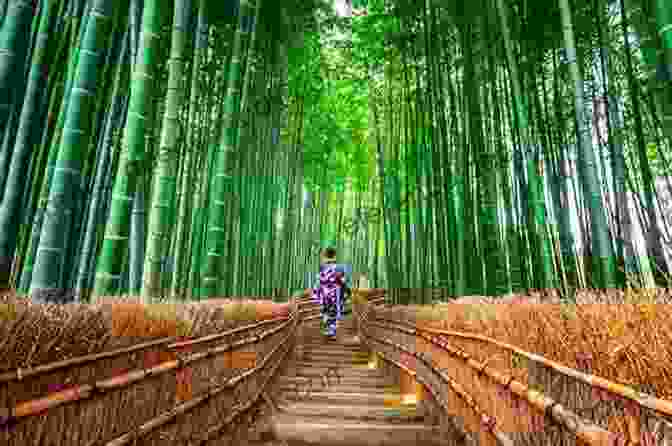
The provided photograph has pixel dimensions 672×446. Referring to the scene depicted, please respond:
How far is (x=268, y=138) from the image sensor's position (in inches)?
318

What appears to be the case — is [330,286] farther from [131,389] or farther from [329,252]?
[131,389]

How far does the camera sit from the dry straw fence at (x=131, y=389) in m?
1.09

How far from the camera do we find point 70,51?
3.22 m

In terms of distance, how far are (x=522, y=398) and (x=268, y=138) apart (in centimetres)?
680

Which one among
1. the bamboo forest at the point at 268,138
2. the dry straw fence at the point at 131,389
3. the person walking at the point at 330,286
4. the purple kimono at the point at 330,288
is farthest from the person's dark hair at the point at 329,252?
the dry straw fence at the point at 131,389

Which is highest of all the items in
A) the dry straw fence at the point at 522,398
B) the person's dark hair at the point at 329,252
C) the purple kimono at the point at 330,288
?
the person's dark hair at the point at 329,252

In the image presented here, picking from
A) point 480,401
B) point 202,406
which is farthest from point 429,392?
point 202,406

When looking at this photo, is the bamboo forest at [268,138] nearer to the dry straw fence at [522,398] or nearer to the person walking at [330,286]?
the dry straw fence at [522,398]

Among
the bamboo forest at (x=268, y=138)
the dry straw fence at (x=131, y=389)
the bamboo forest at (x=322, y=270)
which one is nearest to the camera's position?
the dry straw fence at (x=131, y=389)

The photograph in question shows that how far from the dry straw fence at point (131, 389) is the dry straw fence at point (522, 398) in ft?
3.83

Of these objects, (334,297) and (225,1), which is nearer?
(225,1)

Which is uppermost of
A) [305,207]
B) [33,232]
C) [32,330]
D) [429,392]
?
[305,207]

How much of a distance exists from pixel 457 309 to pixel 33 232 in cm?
248

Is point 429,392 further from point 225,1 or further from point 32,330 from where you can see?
point 225,1
